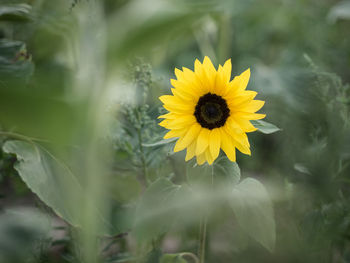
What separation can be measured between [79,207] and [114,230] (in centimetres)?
8

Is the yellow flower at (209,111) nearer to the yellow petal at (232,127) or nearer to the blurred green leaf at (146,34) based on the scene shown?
the yellow petal at (232,127)

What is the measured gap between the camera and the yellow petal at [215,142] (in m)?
0.34

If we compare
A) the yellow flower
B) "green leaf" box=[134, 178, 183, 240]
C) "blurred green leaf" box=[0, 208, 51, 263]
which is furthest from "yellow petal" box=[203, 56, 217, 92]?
"blurred green leaf" box=[0, 208, 51, 263]

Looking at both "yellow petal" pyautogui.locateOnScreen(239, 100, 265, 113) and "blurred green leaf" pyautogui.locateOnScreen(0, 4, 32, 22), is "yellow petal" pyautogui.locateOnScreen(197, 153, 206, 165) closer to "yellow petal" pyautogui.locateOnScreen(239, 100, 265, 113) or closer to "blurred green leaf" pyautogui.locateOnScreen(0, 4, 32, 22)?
"yellow petal" pyautogui.locateOnScreen(239, 100, 265, 113)

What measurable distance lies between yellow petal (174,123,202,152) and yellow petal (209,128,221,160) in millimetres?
16

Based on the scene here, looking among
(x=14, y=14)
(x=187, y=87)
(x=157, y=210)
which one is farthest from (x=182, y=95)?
(x=14, y=14)

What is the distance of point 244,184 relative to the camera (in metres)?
0.40

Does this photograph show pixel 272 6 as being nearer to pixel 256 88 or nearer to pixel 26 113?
pixel 256 88

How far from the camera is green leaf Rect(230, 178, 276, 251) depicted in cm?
35

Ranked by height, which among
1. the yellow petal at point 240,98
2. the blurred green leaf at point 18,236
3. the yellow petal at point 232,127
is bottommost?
the blurred green leaf at point 18,236

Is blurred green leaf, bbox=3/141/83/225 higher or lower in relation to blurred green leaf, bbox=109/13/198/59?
lower

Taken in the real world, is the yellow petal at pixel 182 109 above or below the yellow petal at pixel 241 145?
above

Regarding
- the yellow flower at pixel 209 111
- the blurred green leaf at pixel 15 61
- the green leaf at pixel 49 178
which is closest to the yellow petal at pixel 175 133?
the yellow flower at pixel 209 111

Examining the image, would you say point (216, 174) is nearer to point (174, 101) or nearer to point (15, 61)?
point (174, 101)
